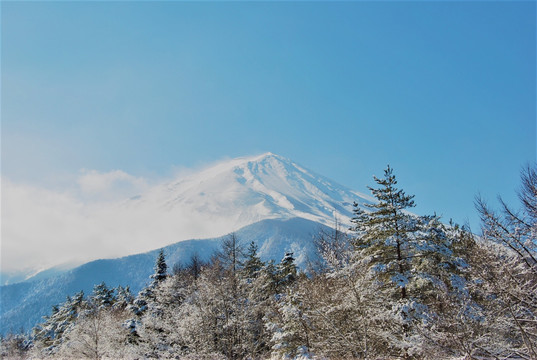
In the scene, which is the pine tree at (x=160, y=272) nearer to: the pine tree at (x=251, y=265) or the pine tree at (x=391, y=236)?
the pine tree at (x=251, y=265)

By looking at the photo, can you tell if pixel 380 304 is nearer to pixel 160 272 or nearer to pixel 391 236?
pixel 391 236

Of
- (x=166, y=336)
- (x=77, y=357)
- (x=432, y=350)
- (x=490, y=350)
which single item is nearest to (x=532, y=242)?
(x=490, y=350)

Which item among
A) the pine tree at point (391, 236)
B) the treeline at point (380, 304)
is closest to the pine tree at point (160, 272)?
the treeline at point (380, 304)

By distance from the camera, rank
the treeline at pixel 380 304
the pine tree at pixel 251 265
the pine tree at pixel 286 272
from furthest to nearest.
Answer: the pine tree at pixel 251 265 < the pine tree at pixel 286 272 < the treeline at pixel 380 304

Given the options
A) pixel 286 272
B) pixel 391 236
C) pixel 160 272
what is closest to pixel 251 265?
pixel 286 272

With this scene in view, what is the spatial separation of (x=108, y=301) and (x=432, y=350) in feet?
155

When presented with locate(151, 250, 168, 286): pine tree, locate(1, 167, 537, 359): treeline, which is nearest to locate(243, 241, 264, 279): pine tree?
locate(1, 167, 537, 359): treeline

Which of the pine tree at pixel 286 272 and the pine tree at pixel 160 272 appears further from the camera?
the pine tree at pixel 160 272

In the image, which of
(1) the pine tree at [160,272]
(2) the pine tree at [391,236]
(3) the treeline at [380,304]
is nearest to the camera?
(3) the treeline at [380,304]

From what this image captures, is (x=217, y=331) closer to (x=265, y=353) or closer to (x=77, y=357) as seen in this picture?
(x=265, y=353)

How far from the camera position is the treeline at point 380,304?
8836 mm

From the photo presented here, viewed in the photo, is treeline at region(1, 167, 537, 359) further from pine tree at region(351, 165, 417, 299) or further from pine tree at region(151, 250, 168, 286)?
pine tree at region(151, 250, 168, 286)

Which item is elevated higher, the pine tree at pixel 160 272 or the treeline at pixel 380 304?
the pine tree at pixel 160 272

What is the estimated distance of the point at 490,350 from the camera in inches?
327
